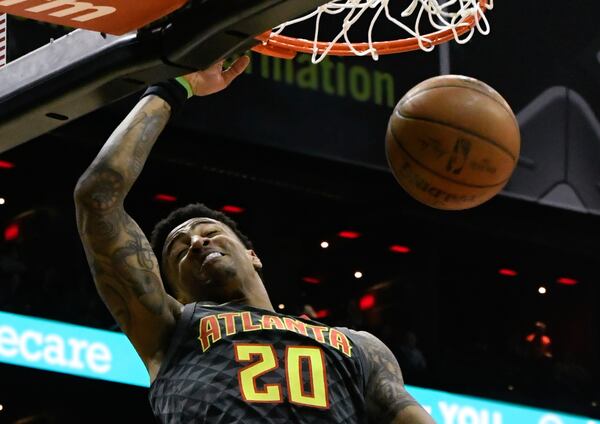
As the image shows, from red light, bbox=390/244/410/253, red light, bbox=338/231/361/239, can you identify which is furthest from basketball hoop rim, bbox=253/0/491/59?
red light, bbox=390/244/410/253

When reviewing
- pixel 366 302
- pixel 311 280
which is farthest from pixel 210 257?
pixel 366 302

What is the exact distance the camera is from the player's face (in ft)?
12.8

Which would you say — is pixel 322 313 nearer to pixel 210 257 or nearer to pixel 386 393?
pixel 210 257

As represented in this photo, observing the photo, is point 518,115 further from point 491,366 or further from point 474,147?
point 474,147

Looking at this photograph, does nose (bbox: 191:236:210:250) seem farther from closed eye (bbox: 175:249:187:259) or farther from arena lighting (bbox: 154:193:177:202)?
arena lighting (bbox: 154:193:177:202)

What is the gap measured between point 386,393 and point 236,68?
99 centimetres


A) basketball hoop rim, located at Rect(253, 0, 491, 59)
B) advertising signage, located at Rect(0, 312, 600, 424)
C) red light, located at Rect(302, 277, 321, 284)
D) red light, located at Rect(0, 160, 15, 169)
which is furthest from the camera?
red light, located at Rect(302, 277, 321, 284)

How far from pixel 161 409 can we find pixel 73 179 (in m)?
5.58

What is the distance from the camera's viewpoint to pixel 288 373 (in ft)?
11.6

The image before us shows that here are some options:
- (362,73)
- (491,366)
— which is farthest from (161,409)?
(491,366)

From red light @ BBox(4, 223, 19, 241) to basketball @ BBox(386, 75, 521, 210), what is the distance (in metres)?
5.22

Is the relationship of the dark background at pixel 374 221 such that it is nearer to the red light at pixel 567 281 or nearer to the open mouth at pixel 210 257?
the red light at pixel 567 281

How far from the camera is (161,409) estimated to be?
355cm

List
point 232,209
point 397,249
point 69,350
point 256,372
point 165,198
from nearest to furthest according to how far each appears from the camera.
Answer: point 256,372 < point 69,350 < point 165,198 < point 232,209 < point 397,249
